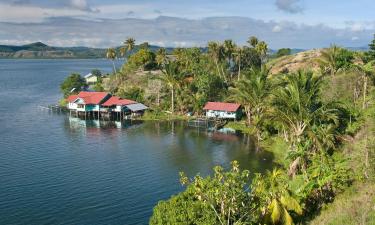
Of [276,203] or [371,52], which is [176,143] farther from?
[276,203]

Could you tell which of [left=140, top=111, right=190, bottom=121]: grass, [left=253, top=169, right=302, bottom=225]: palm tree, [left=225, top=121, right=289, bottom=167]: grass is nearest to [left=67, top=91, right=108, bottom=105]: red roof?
[left=140, top=111, right=190, bottom=121]: grass

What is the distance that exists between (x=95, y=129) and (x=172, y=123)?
14.4 meters

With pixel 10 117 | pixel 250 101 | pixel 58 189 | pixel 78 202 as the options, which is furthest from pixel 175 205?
pixel 10 117

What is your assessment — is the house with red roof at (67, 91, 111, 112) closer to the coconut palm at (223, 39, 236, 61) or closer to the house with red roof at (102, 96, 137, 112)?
the house with red roof at (102, 96, 137, 112)

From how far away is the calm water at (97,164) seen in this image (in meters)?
40.1

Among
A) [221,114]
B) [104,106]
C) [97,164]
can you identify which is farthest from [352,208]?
[104,106]

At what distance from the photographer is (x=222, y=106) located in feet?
262

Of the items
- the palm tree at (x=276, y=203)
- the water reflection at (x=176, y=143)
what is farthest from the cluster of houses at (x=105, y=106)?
the palm tree at (x=276, y=203)

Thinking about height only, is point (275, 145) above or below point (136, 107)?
below

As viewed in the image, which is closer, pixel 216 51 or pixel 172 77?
pixel 172 77

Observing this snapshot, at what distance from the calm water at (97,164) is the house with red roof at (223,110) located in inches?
229

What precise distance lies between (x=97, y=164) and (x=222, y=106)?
1238 inches

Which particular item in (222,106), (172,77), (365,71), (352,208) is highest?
(365,71)

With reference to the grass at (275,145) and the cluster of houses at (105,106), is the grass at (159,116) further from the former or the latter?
the grass at (275,145)
